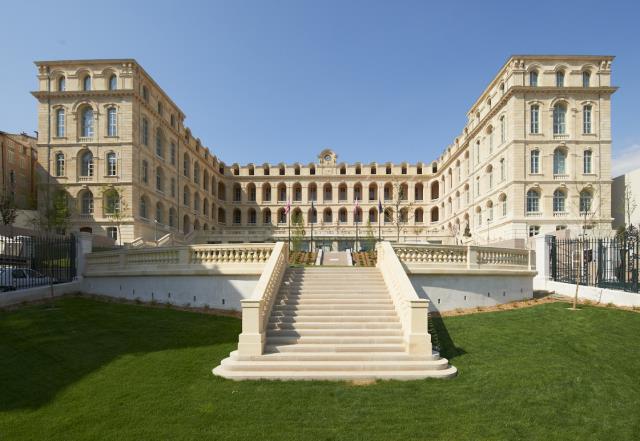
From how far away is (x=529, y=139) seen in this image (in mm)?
40594

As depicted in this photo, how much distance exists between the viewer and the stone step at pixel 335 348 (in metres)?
10.6

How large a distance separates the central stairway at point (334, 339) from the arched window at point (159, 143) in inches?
1472

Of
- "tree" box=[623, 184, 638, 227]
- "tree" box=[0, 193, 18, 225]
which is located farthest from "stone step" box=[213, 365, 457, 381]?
"tree" box=[0, 193, 18, 225]

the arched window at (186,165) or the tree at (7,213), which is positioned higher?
the arched window at (186,165)

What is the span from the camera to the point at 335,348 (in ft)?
34.7

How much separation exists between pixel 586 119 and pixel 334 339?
43.1 meters

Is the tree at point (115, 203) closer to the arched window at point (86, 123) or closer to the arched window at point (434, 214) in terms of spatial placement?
the arched window at point (86, 123)

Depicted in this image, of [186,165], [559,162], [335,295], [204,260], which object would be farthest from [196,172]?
[335,295]

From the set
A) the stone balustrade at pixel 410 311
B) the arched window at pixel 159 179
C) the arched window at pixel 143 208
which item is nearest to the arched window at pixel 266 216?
the arched window at pixel 159 179

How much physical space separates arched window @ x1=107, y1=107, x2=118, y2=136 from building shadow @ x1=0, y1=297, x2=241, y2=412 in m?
30.1

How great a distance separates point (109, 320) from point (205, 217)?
48.6m

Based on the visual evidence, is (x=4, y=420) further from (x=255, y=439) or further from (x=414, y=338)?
(x=414, y=338)

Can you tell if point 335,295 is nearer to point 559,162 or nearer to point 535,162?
point 535,162

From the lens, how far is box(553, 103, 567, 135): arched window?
4116 cm
